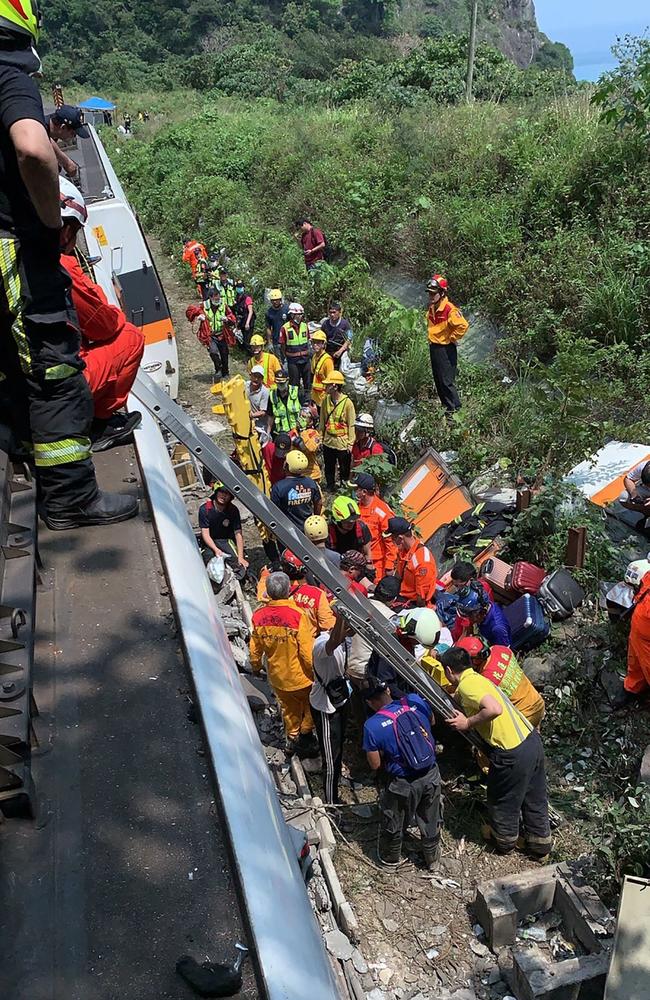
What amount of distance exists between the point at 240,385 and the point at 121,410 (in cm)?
541

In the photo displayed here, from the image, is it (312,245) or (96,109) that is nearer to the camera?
(312,245)

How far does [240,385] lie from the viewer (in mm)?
8727

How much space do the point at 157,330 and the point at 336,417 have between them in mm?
3745

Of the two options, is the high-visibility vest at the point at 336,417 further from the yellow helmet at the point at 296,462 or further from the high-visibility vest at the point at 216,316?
the high-visibility vest at the point at 216,316

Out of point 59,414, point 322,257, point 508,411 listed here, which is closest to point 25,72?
point 59,414

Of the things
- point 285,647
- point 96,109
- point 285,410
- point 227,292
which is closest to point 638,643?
point 285,647

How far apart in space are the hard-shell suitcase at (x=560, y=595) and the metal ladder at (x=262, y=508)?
342cm

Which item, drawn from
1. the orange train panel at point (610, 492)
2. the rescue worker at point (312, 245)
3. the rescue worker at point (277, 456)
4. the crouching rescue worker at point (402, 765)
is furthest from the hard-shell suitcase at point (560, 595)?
the rescue worker at point (312, 245)

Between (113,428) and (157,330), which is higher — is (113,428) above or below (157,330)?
above

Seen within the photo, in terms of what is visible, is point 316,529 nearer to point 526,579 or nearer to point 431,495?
point 526,579

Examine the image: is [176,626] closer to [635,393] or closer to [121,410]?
[121,410]

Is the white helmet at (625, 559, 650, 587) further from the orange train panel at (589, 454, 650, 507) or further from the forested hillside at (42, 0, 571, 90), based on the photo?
the forested hillside at (42, 0, 571, 90)

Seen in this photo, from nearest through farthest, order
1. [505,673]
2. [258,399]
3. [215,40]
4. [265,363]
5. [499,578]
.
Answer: [505,673] → [499,578] → [258,399] → [265,363] → [215,40]

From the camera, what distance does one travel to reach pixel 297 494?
7.02 metres
